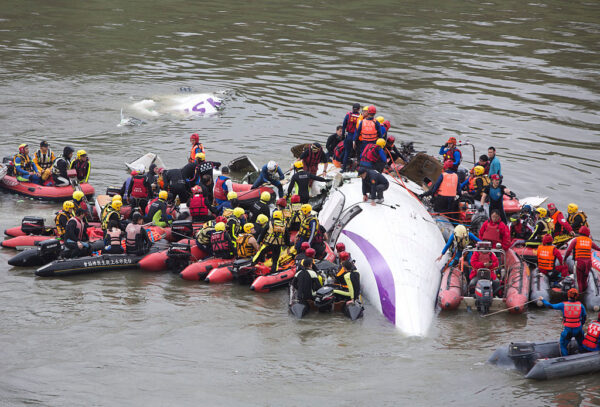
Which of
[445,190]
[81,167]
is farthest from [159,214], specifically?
[445,190]

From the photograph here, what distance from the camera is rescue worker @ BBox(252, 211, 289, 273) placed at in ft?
47.0

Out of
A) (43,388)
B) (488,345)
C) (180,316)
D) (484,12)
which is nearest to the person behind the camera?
(43,388)

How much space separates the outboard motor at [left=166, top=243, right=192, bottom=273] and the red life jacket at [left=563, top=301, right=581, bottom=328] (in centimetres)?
767

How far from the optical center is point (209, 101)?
28406 millimetres

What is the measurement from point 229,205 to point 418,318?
6001 millimetres

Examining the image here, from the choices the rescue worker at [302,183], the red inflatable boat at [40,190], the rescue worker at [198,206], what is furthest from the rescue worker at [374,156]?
the red inflatable boat at [40,190]

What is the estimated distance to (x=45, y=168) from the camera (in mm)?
19703

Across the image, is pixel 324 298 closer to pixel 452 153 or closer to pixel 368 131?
pixel 368 131

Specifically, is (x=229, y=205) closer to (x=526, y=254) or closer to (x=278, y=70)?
(x=526, y=254)

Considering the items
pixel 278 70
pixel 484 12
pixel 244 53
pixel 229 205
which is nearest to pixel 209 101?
pixel 278 70

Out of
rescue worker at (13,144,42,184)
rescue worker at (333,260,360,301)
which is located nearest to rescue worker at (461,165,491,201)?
rescue worker at (333,260,360,301)

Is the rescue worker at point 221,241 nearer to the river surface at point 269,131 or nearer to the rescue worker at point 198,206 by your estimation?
the river surface at point 269,131

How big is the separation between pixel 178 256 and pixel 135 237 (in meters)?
1.03

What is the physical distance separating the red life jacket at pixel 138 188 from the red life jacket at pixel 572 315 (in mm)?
10574
